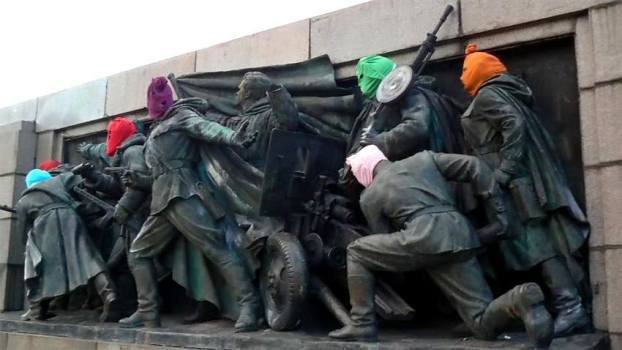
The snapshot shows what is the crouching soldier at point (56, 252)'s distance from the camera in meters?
6.82

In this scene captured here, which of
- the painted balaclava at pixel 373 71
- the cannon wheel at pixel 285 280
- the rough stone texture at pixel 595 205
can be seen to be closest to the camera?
the rough stone texture at pixel 595 205

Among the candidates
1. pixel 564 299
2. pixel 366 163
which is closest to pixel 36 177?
pixel 366 163

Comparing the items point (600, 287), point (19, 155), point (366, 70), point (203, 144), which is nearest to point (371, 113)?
point (366, 70)

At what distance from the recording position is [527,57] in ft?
16.9

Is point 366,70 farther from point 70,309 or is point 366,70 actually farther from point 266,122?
point 70,309

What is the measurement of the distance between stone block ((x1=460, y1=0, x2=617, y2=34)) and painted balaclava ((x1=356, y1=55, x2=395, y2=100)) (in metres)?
0.69

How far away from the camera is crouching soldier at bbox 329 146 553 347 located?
423cm

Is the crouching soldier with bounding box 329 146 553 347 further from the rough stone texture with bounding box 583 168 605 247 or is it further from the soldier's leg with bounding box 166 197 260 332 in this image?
the soldier's leg with bounding box 166 197 260 332

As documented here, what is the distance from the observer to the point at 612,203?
4340 millimetres

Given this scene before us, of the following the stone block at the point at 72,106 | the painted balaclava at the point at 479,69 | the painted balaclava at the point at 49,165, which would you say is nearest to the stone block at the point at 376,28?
the painted balaclava at the point at 479,69

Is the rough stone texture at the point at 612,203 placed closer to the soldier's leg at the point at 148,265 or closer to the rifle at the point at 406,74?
the rifle at the point at 406,74

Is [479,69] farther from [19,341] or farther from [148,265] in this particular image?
[19,341]

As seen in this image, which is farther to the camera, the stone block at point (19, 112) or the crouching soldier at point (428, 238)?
the stone block at point (19, 112)

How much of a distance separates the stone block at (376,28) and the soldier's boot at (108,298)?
3039 millimetres
